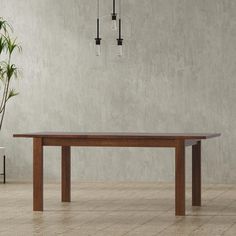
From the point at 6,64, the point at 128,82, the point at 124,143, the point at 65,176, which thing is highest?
the point at 6,64

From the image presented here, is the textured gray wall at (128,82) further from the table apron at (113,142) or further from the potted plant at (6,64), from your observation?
the table apron at (113,142)

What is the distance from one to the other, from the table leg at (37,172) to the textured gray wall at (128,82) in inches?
122

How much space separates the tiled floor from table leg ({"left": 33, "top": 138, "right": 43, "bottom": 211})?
0.09 m

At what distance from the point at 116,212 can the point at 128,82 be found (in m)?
3.35

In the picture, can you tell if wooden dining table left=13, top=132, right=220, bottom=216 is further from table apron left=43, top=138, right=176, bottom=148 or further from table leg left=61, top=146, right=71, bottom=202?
table leg left=61, top=146, right=71, bottom=202

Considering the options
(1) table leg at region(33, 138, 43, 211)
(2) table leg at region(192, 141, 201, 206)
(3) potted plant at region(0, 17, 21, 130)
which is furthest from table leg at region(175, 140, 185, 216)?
(3) potted plant at region(0, 17, 21, 130)

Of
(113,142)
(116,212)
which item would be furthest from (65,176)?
(113,142)

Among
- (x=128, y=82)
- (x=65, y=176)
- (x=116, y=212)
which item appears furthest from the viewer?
(x=128, y=82)

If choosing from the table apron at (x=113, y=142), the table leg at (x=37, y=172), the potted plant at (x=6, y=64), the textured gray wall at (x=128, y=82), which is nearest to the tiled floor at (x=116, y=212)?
the table leg at (x=37, y=172)

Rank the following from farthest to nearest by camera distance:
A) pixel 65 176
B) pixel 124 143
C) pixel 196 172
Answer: pixel 65 176 < pixel 196 172 < pixel 124 143

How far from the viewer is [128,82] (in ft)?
33.1

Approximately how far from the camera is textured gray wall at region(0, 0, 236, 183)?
986cm

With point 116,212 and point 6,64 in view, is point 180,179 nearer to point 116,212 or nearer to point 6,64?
point 116,212

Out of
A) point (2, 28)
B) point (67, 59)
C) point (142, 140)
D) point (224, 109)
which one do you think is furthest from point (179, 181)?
point (2, 28)
